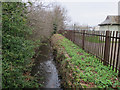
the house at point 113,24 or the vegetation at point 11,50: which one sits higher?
the house at point 113,24

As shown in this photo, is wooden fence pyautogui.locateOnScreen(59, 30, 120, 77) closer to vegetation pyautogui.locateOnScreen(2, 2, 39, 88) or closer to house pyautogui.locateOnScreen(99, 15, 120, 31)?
vegetation pyautogui.locateOnScreen(2, 2, 39, 88)

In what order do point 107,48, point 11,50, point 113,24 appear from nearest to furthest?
1. point 11,50
2. point 107,48
3. point 113,24

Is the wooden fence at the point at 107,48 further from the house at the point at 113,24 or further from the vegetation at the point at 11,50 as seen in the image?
the house at the point at 113,24

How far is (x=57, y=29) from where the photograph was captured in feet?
75.0

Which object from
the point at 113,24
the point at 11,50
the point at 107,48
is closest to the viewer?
the point at 11,50

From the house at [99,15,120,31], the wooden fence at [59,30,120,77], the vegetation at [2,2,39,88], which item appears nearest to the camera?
the vegetation at [2,2,39,88]

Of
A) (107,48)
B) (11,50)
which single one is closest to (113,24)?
(107,48)

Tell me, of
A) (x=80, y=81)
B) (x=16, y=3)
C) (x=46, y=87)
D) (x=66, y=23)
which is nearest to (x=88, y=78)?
(x=80, y=81)

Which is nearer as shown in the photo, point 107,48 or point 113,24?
point 107,48

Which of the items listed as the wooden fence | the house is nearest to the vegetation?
the wooden fence

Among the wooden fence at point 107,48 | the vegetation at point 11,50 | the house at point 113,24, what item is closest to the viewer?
the vegetation at point 11,50

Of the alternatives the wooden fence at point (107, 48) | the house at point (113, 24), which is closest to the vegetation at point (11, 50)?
the wooden fence at point (107, 48)

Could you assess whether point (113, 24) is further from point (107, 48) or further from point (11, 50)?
point (11, 50)

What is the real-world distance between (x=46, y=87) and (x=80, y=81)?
7.20ft
